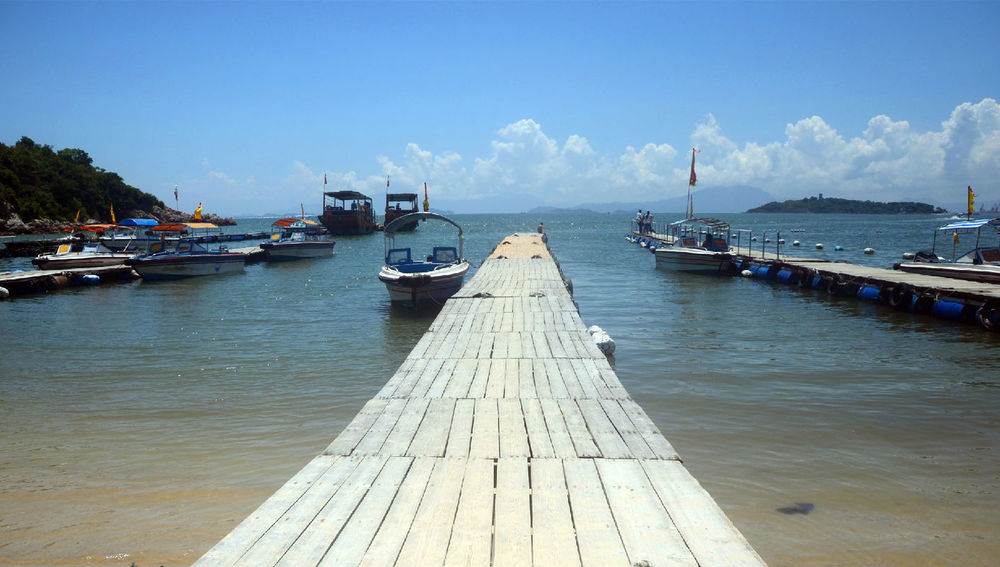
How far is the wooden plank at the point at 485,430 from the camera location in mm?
4703

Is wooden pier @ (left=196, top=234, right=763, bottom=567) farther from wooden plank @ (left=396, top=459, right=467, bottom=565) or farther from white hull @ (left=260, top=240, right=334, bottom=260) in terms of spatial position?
white hull @ (left=260, top=240, right=334, bottom=260)

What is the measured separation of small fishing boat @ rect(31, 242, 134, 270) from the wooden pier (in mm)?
29979

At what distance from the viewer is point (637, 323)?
16.4 metres

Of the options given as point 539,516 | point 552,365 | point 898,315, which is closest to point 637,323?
point 898,315

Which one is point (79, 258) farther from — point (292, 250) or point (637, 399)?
point (637, 399)

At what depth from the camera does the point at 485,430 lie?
5.25 metres

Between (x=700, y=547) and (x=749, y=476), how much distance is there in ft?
12.2

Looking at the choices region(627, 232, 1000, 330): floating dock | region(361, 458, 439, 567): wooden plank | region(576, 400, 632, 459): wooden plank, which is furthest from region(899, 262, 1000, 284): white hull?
region(361, 458, 439, 567): wooden plank

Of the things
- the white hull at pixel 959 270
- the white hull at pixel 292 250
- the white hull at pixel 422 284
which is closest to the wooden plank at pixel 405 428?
the white hull at pixel 422 284

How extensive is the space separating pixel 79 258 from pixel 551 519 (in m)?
34.0

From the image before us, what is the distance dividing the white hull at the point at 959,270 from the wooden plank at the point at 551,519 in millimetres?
20454

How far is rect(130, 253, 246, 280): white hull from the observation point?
2817cm

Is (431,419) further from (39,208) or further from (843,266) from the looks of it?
(39,208)

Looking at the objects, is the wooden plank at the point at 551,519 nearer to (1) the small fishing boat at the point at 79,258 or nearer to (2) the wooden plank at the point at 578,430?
(2) the wooden plank at the point at 578,430
